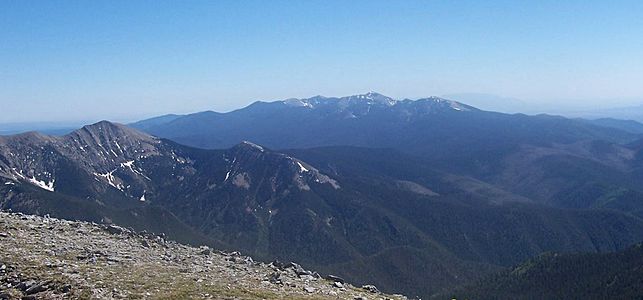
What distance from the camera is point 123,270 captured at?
5369cm

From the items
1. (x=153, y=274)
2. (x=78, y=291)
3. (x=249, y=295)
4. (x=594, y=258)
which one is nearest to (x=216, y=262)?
(x=153, y=274)

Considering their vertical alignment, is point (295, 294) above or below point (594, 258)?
above

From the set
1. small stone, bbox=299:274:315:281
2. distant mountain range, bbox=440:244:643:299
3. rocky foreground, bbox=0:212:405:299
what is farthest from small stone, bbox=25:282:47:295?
distant mountain range, bbox=440:244:643:299

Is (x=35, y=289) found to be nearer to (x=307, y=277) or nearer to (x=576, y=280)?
(x=307, y=277)

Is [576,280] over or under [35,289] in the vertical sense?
under

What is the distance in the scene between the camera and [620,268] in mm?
164875

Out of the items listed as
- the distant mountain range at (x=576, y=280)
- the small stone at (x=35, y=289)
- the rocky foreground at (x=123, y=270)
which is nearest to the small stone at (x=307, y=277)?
the rocky foreground at (x=123, y=270)

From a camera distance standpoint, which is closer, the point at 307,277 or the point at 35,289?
the point at 35,289

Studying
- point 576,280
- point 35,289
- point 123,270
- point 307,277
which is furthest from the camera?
point 576,280

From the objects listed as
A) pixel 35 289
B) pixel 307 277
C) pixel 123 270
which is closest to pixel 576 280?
pixel 307 277

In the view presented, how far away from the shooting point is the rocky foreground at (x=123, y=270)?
46125mm

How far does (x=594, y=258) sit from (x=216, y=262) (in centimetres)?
16312

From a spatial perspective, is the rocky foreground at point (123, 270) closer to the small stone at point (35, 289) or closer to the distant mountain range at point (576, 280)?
the small stone at point (35, 289)

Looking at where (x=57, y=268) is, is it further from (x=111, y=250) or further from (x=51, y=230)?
(x=51, y=230)
